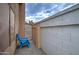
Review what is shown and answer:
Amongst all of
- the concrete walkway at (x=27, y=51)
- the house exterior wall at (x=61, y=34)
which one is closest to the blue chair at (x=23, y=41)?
the concrete walkway at (x=27, y=51)

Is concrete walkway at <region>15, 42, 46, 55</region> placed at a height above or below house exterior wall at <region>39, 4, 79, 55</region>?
below

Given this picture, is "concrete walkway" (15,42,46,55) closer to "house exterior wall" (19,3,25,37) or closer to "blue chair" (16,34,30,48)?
"blue chair" (16,34,30,48)

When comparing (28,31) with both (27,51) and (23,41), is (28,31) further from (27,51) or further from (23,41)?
(27,51)

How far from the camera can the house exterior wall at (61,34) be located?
145 cm

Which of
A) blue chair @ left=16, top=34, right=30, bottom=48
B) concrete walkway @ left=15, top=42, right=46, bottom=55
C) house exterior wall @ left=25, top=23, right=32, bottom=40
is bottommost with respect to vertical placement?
concrete walkway @ left=15, top=42, right=46, bottom=55

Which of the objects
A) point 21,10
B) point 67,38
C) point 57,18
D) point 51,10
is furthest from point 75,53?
point 21,10

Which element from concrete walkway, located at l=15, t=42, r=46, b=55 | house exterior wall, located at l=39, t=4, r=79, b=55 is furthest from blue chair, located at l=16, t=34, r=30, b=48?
house exterior wall, located at l=39, t=4, r=79, b=55

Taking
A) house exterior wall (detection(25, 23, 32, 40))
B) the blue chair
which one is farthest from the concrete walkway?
house exterior wall (detection(25, 23, 32, 40))

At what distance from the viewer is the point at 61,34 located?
156 cm

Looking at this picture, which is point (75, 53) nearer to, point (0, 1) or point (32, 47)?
point (32, 47)

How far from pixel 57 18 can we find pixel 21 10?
0.60m

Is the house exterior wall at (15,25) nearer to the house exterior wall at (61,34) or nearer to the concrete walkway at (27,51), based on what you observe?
the concrete walkway at (27,51)

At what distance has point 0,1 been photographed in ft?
4.30

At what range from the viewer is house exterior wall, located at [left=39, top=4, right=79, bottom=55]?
1.45 metres
